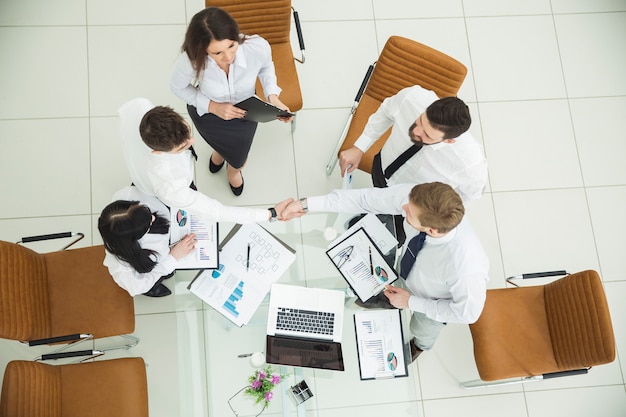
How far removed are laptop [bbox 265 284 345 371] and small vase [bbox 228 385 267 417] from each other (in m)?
0.21

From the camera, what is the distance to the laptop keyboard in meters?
2.43

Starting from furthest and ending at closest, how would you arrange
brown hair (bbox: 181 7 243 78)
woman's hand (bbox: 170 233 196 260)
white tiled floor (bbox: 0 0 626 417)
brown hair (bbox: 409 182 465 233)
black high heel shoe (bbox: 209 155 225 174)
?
black high heel shoe (bbox: 209 155 225 174)
white tiled floor (bbox: 0 0 626 417)
woman's hand (bbox: 170 233 196 260)
brown hair (bbox: 181 7 243 78)
brown hair (bbox: 409 182 465 233)

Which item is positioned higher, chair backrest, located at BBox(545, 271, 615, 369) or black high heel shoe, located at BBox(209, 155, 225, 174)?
black high heel shoe, located at BBox(209, 155, 225, 174)

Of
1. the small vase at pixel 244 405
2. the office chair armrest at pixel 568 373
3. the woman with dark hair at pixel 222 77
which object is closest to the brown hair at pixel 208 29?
the woman with dark hair at pixel 222 77

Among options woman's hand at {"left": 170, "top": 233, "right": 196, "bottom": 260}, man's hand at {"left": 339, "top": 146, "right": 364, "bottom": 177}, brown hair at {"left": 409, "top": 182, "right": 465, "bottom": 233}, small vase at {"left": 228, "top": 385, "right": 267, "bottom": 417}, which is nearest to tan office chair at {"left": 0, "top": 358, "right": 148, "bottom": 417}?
small vase at {"left": 228, "top": 385, "right": 267, "bottom": 417}

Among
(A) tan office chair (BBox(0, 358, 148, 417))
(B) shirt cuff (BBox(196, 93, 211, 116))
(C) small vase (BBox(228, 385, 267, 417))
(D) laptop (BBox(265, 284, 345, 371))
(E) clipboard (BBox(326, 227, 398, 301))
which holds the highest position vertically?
(B) shirt cuff (BBox(196, 93, 211, 116))

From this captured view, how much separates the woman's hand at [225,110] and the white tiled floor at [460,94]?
881 mm

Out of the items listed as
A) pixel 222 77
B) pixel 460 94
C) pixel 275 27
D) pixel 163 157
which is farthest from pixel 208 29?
pixel 460 94

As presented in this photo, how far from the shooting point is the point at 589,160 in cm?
384

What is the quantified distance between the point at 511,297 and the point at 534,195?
45.7 inches

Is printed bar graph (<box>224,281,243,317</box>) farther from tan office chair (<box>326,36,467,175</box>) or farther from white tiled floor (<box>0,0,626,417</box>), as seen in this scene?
tan office chair (<box>326,36,467,175</box>)

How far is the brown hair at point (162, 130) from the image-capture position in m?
2.15

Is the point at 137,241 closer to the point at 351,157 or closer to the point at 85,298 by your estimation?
the point at 85,298

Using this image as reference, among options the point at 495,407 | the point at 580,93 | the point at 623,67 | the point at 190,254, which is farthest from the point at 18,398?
the point at 623,67
